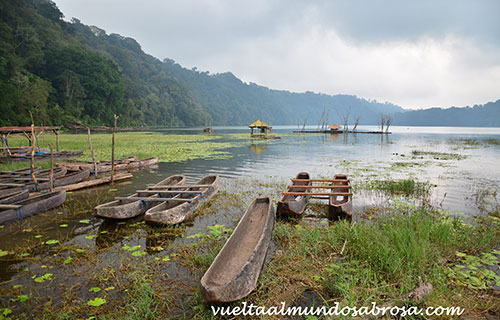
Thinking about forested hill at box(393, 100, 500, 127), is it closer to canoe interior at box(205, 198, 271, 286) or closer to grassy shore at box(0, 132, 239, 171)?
grassy shore at box(0, 132, 239, 171)

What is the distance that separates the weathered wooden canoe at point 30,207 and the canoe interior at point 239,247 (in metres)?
5.91

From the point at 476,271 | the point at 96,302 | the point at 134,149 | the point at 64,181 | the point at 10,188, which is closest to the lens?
the point at 96,302

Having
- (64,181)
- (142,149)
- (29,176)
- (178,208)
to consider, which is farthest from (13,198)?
(142,149)

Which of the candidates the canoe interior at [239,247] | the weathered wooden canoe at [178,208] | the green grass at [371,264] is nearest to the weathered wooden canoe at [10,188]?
the weathered wooden canoe at [178,208]

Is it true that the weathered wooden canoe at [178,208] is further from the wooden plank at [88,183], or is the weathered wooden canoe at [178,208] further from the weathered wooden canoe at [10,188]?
the weathered wooden canoe at [10,188]

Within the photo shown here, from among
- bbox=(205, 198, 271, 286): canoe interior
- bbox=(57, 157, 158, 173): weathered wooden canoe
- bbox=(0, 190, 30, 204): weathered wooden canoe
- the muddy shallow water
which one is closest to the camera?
bbox=(205, 198, 271, 286): canoe interior

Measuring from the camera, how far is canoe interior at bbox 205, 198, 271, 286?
3.73m

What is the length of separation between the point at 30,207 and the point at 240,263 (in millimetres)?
6333

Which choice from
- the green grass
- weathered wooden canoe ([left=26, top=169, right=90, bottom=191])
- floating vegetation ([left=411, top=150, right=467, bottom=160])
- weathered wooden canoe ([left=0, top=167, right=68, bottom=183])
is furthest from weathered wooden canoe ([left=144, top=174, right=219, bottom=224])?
floating vegetation ([left=411, top=150, right=467, bottom=160])

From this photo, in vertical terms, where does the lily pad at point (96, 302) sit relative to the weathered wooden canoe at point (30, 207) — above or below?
below

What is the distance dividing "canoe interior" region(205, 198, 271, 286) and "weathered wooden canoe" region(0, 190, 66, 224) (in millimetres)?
5911

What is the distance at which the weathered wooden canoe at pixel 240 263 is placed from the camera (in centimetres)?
314

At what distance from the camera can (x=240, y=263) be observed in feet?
13.9

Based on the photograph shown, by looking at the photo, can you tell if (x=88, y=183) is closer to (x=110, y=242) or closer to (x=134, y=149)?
(x=110, y=242)
